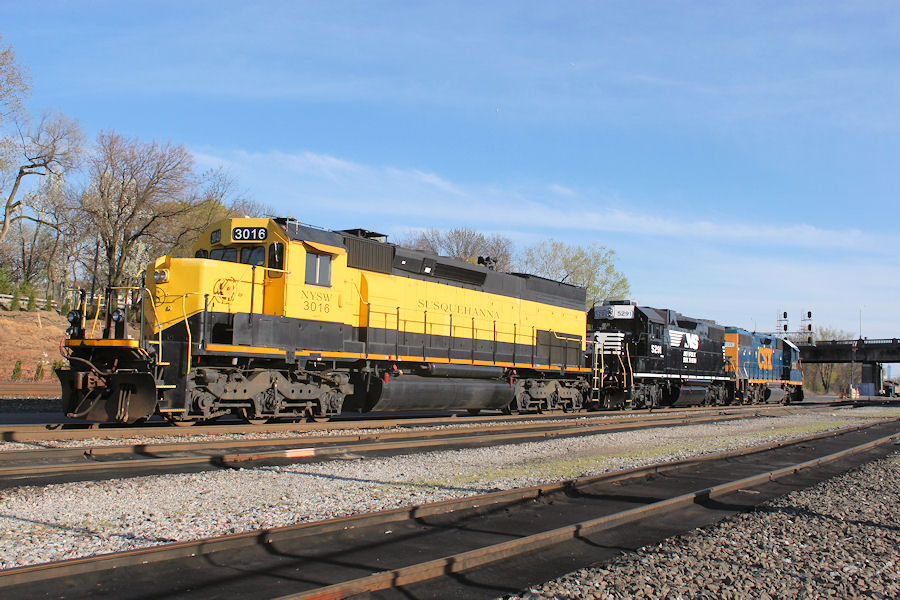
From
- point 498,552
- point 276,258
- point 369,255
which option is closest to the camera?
point 498,552

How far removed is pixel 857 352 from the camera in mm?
60031

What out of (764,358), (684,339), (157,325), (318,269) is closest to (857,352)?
(764,358)

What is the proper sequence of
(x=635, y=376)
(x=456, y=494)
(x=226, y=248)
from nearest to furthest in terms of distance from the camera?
(x=456, y=494) → (x=226, y=248) → (x=635, y=376)

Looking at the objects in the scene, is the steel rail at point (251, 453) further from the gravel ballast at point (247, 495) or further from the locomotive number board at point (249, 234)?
the locomotive number board at point (249, 234)

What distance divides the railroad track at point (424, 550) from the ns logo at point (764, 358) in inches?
1133

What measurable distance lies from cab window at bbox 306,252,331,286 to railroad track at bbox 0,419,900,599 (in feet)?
22.1

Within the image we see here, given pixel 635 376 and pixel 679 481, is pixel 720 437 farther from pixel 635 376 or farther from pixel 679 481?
pixel 635 376

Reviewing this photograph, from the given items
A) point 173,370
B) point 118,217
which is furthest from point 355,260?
point 118,217

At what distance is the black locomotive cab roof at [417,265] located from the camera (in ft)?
42.2

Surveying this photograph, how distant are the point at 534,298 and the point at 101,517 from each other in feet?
47.1

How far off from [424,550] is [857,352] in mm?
65700

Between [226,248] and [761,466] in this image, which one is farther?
[226,248]

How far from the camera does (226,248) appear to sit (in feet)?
40.1

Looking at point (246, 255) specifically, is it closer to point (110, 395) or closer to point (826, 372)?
point (110, 395)
